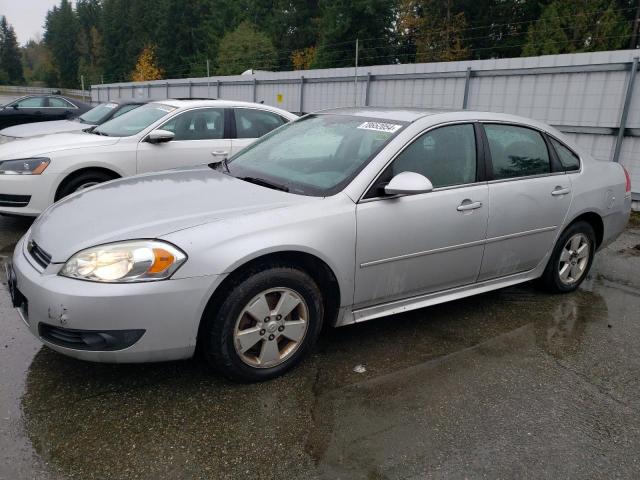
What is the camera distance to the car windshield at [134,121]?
625 cm

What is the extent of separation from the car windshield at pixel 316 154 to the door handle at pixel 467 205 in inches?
25.5

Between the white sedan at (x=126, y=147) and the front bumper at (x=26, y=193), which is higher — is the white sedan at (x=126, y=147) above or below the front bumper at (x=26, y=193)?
above

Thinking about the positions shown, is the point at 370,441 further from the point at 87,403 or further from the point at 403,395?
the point at 87,403

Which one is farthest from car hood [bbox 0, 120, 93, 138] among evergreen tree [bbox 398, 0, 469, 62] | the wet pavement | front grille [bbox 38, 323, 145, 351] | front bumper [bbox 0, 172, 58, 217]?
evergreen tree [bbox 398, 0, 469, 62]

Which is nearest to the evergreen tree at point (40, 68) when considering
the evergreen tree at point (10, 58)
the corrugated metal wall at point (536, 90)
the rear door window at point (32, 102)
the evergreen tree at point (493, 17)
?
the evergreen tree at point (10, 58)

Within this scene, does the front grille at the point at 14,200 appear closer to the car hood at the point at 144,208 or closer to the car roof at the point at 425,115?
the car hood at the point at 144,208

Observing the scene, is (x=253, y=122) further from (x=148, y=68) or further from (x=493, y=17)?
(x=148, y=68)

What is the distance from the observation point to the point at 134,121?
645 cm

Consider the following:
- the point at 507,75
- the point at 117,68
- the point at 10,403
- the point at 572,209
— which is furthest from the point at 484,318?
the point at 117,68

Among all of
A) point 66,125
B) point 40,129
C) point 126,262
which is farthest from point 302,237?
point 40,129

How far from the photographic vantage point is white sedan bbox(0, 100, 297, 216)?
5.40m

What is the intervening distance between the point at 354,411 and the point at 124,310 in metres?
1.25

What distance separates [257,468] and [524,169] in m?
2.92

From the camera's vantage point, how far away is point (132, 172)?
235 inches
